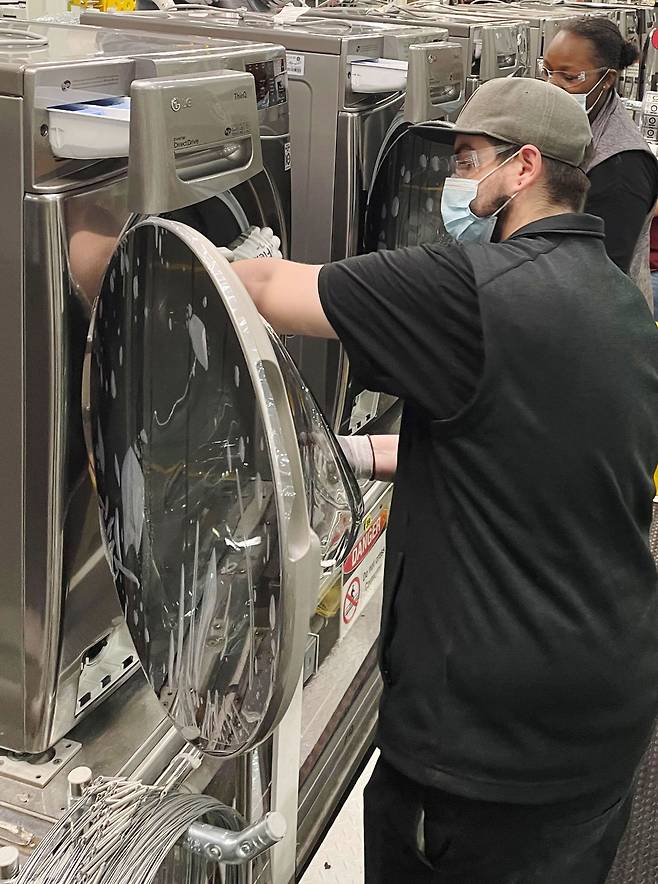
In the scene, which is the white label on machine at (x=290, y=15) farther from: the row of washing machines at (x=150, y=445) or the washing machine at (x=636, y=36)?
the washing machine at (x=636, y=36)

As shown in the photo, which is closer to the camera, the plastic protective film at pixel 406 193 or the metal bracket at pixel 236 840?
the metal bracket at pixel 236 840

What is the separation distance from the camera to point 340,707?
Result: 205 cm

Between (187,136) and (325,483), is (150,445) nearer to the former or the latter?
(325,483)

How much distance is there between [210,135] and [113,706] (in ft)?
2.86

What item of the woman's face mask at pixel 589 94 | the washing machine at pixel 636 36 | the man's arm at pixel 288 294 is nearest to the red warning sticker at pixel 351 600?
the man's arm at pixel 288 294

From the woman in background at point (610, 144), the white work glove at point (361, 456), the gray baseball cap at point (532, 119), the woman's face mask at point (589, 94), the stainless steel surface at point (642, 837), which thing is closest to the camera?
the gray baseball cap at point (532, 119)

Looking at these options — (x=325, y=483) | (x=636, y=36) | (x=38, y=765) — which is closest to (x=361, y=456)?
(x=325, y=483)

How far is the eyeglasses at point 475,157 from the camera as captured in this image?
1552mm

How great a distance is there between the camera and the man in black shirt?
1.31m

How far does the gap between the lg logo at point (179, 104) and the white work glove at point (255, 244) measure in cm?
33

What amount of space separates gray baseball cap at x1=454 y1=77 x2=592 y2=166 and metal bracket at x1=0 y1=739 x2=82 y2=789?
1110mm

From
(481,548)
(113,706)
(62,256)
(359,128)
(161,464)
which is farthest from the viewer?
(359,128)

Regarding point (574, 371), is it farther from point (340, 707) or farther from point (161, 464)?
point (340, 707)

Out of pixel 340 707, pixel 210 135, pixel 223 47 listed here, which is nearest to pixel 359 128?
pixel 223 47
